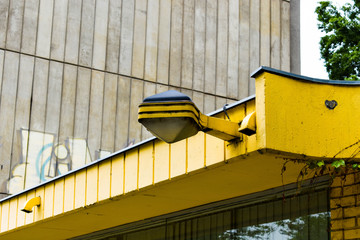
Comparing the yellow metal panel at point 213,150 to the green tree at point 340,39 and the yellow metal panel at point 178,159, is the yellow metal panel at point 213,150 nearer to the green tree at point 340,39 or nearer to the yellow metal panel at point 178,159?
the yellow metal panel at point 178,159

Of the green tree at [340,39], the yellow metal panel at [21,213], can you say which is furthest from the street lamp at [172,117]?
the green tree at [340,39]

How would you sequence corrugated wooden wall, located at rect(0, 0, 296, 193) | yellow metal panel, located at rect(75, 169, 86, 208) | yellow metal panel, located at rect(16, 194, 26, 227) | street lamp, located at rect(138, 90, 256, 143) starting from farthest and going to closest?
corrugated wooden wall, located at rect(0, 0, 296, 193), yellow metal panel, located at rect(16, 194, 26, 227), yellow metal panel, located at rect(75, 169, 86, 208), street lamp, located at rect(138, 90, 256, 143)

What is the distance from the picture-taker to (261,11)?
1859 cm

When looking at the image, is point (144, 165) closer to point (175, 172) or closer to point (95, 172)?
point (175, 172)

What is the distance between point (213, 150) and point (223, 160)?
20 centimetres

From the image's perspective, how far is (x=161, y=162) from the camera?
6.55m

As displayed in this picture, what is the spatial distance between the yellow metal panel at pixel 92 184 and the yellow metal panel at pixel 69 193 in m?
0.33

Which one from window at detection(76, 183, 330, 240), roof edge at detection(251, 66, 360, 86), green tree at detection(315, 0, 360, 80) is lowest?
window at detection(76, 183, 330, 240)

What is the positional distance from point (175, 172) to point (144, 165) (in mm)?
610

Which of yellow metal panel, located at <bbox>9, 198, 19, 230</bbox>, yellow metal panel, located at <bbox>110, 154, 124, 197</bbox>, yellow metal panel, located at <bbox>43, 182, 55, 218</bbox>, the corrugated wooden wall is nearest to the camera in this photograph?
yellow metal panel, located at <bbox>110, 154, 124, 197</bbox>

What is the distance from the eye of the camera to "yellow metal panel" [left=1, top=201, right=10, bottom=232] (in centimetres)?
958

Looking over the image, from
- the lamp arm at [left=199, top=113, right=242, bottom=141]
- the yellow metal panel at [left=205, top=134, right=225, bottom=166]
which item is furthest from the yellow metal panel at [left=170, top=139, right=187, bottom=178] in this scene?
the lamp arm at [left=199, top=113, right=242, bottom=141]

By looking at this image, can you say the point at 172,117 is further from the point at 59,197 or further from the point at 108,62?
the point at 108,62

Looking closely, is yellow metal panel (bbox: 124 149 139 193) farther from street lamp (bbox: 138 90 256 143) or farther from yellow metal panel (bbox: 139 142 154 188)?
street lamp (bbox: 138 90 256 143)
